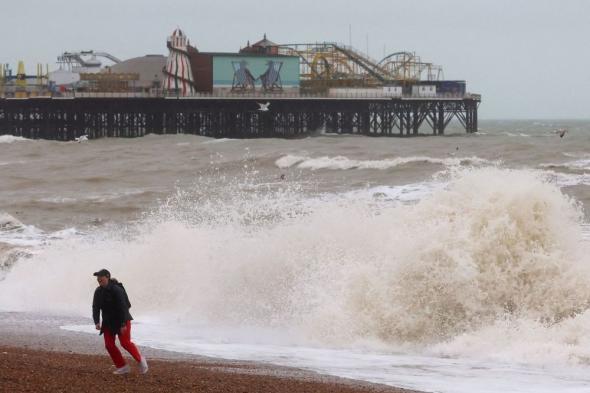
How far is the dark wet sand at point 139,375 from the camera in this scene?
28.3ft

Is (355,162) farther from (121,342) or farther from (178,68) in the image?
(178,68)

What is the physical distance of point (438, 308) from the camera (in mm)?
12234

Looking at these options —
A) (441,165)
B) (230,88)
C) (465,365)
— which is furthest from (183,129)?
(465,365)

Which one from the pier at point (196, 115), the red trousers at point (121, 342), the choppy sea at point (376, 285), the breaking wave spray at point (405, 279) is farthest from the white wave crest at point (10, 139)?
the red trousers at point (121, 342)

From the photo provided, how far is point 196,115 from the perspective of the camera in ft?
219

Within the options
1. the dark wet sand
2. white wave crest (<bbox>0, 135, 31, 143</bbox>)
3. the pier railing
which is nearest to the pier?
the pier railing

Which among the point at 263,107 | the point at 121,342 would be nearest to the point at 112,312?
the point at 121,342

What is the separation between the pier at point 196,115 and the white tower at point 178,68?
2.07 m

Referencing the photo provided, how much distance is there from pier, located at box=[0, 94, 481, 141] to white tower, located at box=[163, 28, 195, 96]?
207 centimetres

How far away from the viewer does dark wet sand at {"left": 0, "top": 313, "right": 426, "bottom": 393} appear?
8633 millimetres

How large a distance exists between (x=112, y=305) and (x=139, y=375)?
0.65m

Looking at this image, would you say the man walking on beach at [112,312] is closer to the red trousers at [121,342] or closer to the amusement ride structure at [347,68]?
the red trousers at [121,342]

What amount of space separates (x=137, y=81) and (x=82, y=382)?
65385 mm

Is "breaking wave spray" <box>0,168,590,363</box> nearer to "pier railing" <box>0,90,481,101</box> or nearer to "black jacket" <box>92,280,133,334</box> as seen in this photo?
"black jacket" <box>92,280,133,334</box>
